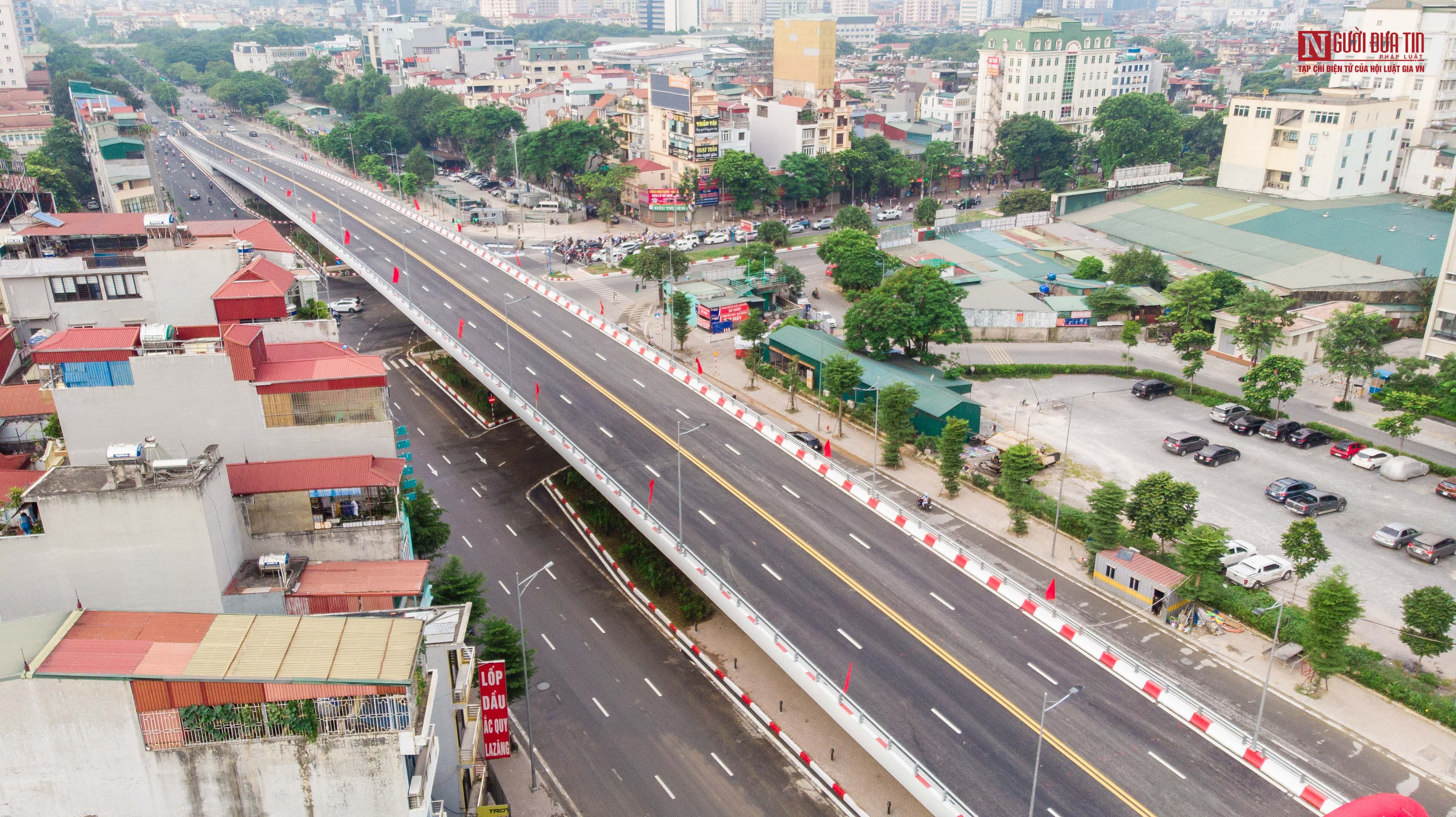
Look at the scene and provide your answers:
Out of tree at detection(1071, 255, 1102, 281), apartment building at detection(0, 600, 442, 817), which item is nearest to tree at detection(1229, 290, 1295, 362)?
tree at detection(1071, 255, 1102, 281)

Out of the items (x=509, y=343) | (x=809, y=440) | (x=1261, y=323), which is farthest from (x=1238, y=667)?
(x=509, y=343)

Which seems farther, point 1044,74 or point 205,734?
point 1044,74

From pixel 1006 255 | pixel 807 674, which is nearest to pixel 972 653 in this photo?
pixel 807 674

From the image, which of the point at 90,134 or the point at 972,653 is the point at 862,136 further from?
the point at 972,653

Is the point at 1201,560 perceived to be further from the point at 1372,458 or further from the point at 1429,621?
the point at 1372,458

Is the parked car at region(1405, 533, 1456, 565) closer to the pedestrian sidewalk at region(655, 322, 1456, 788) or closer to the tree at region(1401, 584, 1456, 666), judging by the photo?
the tree at region(1401, 584, 1456, 666)

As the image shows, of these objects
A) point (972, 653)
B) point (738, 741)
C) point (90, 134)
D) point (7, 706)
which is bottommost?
point (738, 741)
